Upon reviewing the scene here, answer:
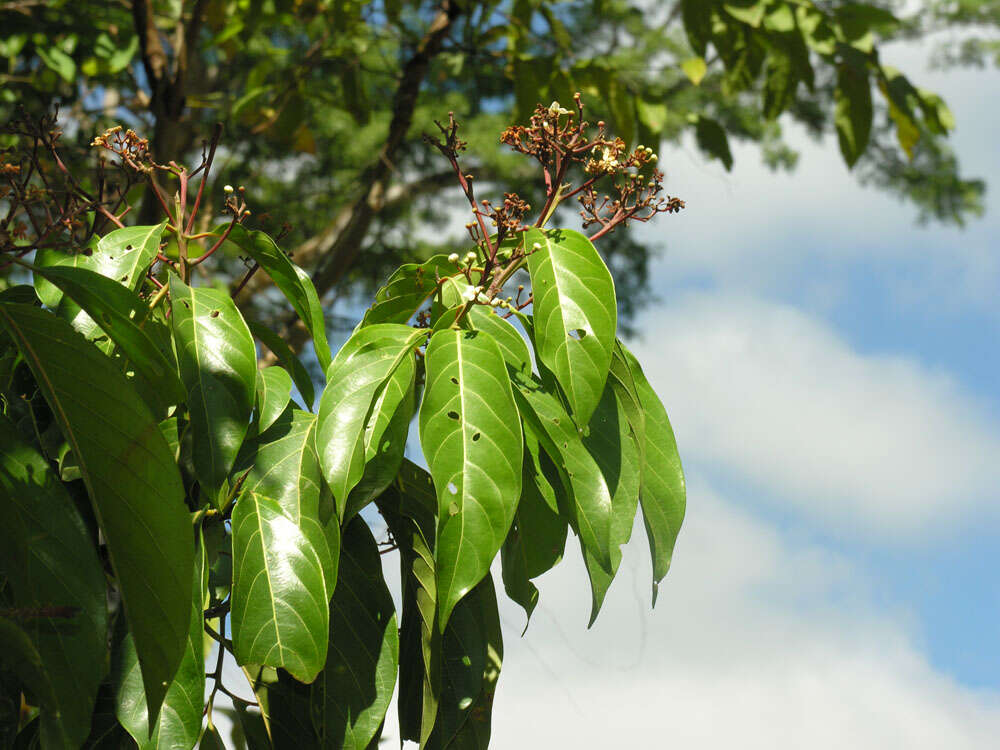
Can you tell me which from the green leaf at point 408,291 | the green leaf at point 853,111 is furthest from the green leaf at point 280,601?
the green leaf at point 853,111

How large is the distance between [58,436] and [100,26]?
2687 mm

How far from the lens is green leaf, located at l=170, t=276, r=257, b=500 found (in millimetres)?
680

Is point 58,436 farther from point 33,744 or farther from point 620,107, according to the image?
point 620,107

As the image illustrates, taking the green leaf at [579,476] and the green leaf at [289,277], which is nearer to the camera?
the green leaf at [579,476]

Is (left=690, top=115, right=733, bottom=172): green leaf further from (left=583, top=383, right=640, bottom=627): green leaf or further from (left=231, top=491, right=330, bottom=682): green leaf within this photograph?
(left=231, top=491, right=330, bottom=682): green leaf

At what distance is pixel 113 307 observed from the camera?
24.1 inches

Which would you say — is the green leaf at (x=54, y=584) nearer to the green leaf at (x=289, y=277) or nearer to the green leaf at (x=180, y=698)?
the green leaf at (x=180, y=698)

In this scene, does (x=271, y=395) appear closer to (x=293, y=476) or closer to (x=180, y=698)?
(x=293, y=476)

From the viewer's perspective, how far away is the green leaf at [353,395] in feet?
2.10

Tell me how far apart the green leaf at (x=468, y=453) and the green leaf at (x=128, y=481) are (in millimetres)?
163

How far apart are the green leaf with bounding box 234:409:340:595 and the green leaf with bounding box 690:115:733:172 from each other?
178cm

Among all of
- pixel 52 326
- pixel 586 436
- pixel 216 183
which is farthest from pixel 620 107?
pixel 52 326

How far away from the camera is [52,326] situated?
0.61 meters

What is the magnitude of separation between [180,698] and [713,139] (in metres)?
1.99
